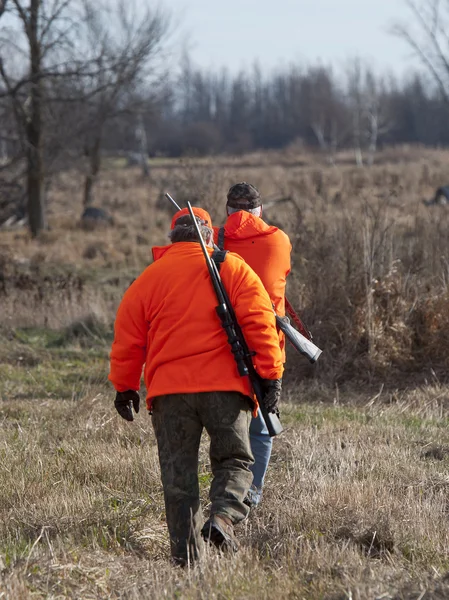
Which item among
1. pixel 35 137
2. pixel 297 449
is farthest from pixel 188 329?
pixel 35 137

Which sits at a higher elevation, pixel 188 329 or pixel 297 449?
pixel 188 329

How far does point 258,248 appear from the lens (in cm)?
509

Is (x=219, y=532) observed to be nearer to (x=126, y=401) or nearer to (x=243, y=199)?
(x=126, y=401)

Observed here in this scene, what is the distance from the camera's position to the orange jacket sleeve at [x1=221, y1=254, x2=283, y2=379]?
4.18 metres

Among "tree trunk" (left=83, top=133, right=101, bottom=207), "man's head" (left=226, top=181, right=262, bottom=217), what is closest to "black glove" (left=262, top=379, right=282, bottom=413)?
"man's head" (left=226, top=181, right=262, bottom=217)

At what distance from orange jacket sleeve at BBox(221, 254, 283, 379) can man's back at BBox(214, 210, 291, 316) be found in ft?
2.61

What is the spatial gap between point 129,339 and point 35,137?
18920 mm

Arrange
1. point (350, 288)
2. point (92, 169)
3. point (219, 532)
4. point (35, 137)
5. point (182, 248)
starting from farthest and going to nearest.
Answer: point (92, 169) → point (35, 137) → point (350, 288) → point (182, 248) → point (219, 532)

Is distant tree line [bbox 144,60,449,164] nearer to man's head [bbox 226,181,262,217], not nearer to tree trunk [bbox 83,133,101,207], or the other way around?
tree trunk [bbox 83,133,101,207]

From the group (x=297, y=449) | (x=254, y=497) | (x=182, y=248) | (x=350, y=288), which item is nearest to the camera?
(x=182, y=248)

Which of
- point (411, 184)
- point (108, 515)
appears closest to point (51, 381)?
point (108, 515)

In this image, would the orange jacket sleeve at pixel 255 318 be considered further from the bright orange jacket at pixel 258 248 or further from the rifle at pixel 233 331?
the bright orange jacket at pixel 258 248

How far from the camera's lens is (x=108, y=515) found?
4789 mm

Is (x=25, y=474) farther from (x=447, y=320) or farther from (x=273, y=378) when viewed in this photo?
(x=447, y=320)
